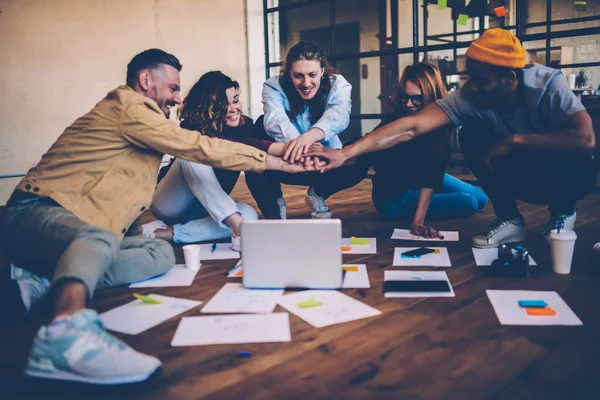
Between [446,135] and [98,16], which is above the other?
[98,16]

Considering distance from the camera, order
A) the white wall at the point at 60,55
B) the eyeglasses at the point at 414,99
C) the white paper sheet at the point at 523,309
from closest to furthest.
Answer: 1. the white paper sheet at the point at 523,309
2. the eyeglasses at the point at 414,99
3. the white wall at the point at 60,55

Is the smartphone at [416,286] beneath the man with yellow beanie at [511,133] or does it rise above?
beneath

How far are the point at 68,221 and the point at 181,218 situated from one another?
1169 mm

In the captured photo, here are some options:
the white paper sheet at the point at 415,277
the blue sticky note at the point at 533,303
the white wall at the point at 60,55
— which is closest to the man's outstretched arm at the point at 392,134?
the white paper sheet at the point at 415,277

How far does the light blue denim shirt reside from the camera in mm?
2936

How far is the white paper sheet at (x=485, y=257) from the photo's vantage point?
224 cm

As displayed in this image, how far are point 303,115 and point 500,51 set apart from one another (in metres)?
1.21

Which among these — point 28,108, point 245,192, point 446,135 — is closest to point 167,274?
point 446,135

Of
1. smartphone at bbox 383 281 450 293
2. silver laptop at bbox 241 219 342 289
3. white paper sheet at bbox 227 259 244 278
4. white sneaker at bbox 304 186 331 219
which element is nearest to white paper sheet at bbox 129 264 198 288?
white paper sheet at bbox 227 259 244 278

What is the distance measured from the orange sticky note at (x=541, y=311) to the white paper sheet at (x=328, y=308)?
18.3 inches

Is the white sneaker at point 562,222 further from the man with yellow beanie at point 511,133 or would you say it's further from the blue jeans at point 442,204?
the blue jeans at point 442,204

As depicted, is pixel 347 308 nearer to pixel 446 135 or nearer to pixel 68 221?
pixel 68 221

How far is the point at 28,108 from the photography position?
4.49 m

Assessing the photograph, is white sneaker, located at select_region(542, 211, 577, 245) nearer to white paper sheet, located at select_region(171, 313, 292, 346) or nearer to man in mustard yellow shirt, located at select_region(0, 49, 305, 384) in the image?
man in mustard yellow shirt, located at select_region(0, 49, 305, 384)
